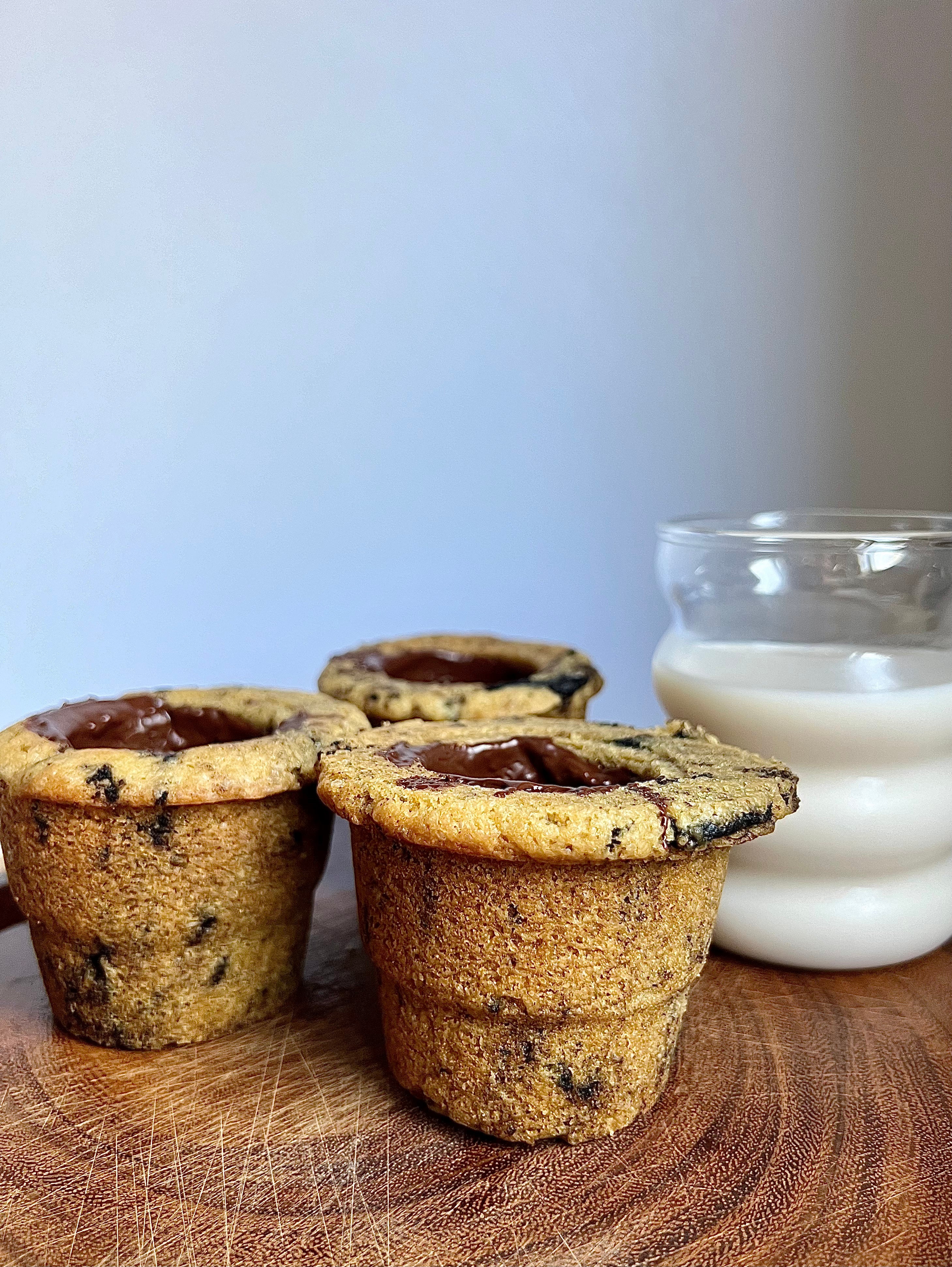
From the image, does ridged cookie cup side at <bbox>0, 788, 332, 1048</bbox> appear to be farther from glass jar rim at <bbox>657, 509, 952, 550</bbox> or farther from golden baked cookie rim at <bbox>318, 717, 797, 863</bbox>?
glass jar rim at <bbox>657, 509, 952, 550</bbox>

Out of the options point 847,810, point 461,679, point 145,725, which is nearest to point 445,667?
point 461,679

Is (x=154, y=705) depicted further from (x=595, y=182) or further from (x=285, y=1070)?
(x=595, y=182)

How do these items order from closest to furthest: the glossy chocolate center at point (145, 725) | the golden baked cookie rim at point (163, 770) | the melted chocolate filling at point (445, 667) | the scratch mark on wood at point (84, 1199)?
the scratch mark on wood at point (84, 1199)
the golden baked cookie rim at point (163, 770)
the glossy chocolate center at point (145, 725)
the melted chocolate filling at point (445, 667)

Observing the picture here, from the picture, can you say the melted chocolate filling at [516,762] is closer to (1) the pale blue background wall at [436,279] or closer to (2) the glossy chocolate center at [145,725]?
(2) the glossy chocolate center at [145,725]

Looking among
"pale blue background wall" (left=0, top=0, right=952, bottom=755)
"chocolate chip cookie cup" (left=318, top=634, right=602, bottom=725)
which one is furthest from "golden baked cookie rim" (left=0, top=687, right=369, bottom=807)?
"pale blue background wall" (left=0, top=0, right=952, bottom=755)

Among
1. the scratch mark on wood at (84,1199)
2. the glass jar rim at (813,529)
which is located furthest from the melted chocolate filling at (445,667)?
the scratch mark on wood at (84,1199)

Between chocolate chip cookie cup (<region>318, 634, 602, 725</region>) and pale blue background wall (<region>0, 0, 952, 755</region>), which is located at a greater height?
pale blue background wall (<region>0, 0, 952, 755</region>)
